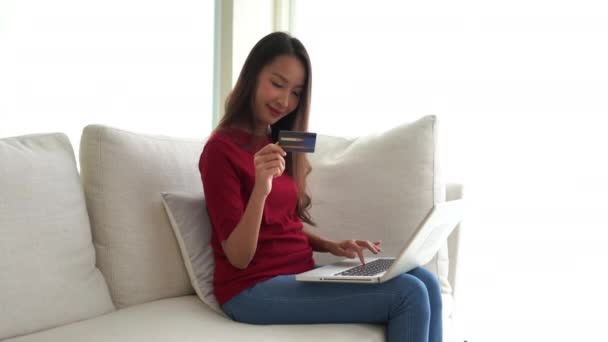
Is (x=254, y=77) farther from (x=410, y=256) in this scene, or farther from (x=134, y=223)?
(x=410, y=256)

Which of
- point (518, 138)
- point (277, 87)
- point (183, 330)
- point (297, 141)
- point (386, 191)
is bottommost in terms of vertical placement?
point (183, 330)

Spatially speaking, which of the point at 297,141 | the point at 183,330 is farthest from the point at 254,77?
the point at 183,330

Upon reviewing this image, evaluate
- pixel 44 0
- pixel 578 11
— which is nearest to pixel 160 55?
pixel 44 0

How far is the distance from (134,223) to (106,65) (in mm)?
901

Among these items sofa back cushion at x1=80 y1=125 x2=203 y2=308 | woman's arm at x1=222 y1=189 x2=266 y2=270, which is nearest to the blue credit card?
woman's arm at x1=222 y1=189 x2=266 y2=270

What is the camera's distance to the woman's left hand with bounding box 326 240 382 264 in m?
1.66

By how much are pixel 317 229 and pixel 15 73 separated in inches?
44.5

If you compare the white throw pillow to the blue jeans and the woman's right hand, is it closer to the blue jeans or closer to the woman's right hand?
the blue jeans

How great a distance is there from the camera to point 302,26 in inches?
119

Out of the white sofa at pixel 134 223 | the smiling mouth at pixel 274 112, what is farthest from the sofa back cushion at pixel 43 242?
the smiling mouth at pixel 274 112

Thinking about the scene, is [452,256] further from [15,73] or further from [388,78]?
[15,73]

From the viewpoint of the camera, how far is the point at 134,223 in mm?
1654

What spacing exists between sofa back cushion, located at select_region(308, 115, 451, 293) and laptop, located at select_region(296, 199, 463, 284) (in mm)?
259

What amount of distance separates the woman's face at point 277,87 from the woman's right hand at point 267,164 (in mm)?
319
